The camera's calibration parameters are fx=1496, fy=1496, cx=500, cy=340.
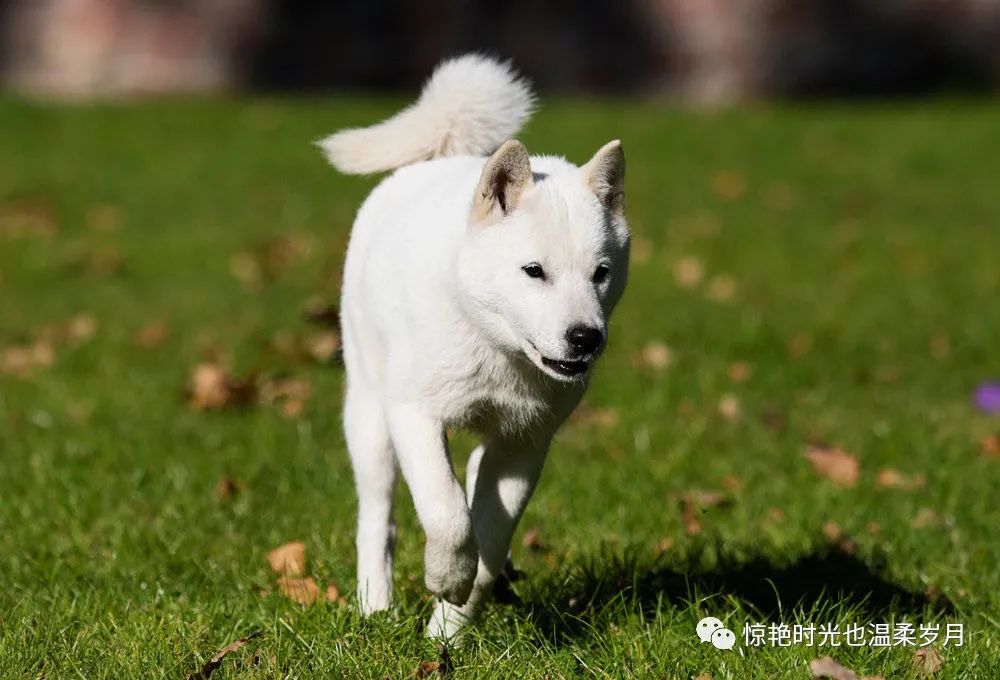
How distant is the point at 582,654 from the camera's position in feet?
11.5

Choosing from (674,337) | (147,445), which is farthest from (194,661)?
(674,337)

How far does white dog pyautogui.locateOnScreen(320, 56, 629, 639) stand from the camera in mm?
3346

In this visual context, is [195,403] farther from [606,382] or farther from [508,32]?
[508,32]

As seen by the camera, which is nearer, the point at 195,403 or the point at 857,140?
the point at 195,403

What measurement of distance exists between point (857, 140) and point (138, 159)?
20.3 ft

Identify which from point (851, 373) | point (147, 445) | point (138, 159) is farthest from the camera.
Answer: point (138, 159)

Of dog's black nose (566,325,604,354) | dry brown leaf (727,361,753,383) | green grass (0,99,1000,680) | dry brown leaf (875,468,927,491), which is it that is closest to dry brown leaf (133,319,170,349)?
green grass (0,99,1000,680)

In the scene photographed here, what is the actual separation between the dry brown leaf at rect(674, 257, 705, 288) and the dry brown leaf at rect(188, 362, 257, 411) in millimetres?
3257

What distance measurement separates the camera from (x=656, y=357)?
693 centimetres

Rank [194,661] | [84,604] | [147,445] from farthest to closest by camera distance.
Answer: [147,445]
[84,604]
[194,661]

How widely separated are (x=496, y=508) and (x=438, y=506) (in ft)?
1.05

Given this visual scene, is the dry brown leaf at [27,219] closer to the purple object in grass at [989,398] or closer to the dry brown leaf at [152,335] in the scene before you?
the dry brown leaf at [152,335]

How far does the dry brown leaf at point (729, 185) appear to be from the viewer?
37.0 feet

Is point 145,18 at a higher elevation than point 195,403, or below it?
below
